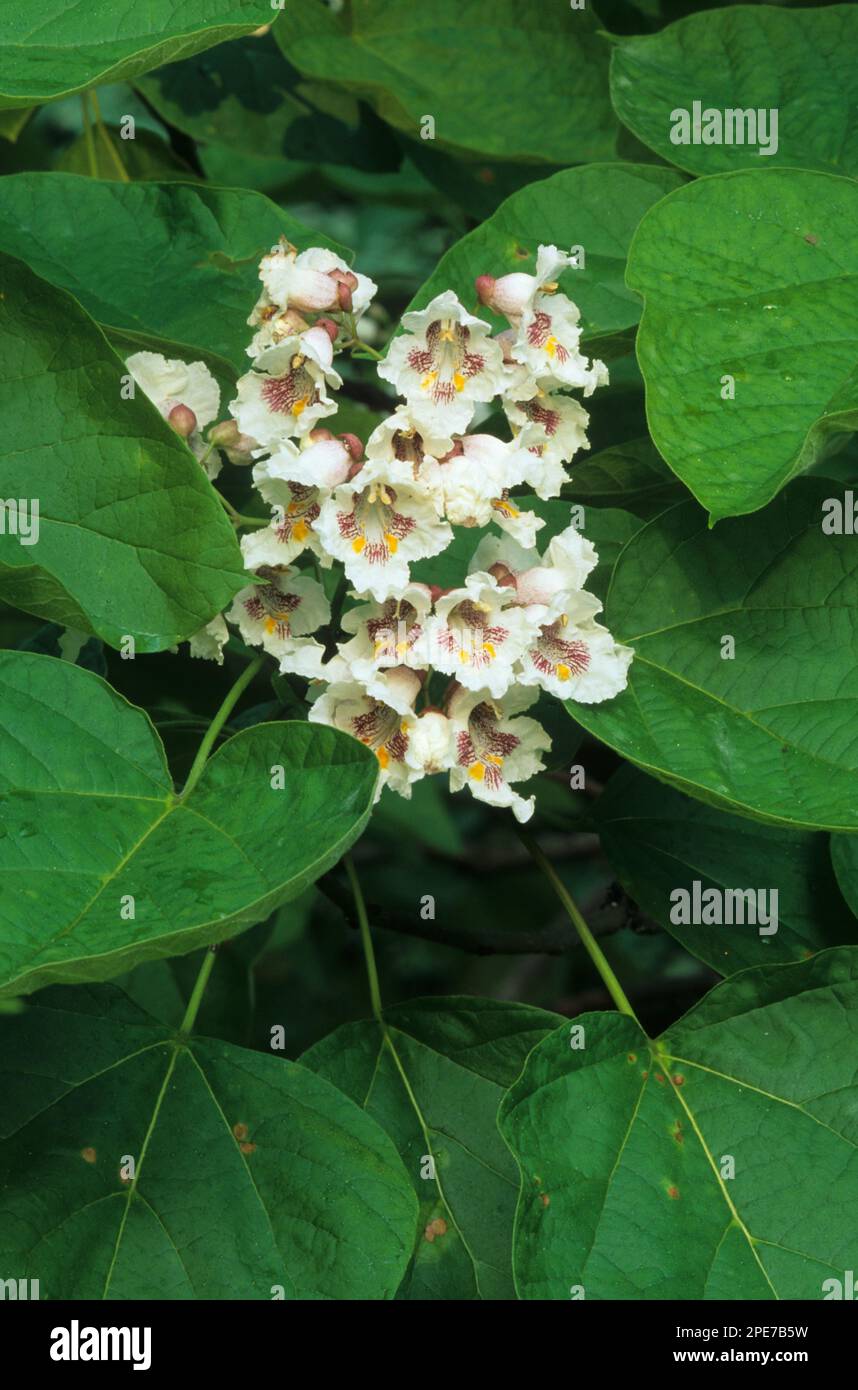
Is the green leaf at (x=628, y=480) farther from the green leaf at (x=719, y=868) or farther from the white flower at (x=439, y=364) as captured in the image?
the green leaf at (x=719, y=868)

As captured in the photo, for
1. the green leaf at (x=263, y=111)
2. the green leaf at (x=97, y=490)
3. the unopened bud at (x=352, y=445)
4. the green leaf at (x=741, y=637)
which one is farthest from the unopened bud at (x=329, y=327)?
the green leaf at (x=263, y=111)

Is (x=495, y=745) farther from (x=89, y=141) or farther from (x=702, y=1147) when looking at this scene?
(x=89, y=141)

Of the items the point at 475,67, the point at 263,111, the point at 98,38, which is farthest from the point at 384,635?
the point at 263,111

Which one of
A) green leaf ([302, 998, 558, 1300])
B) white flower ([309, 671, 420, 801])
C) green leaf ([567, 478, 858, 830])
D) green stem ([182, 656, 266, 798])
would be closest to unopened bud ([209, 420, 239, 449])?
green stem ([182, 656, 266, 798])

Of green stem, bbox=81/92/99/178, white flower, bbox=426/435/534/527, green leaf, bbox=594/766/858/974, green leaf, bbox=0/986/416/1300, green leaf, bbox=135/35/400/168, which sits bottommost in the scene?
green leaf, bbox=0/986/416/1300

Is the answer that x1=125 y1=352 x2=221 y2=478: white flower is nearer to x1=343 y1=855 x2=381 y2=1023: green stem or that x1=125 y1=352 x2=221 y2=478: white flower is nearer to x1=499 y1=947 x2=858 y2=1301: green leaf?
x1=343 y1=855 x2=381 y2=1023: green stem
